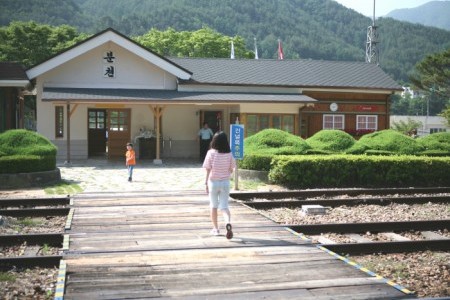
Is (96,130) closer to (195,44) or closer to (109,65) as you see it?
(109,65)

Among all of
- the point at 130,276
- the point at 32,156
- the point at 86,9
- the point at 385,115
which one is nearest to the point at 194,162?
the point at 32,156

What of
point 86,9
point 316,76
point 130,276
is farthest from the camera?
point 86,9

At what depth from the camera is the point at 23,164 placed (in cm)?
1444

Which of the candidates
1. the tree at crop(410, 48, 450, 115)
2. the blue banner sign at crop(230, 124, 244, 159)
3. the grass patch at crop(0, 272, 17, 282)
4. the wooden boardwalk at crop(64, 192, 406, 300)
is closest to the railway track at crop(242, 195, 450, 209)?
the wooden boardwalk at crop(64, 192, 406, 300)

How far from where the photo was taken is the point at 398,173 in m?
15.5

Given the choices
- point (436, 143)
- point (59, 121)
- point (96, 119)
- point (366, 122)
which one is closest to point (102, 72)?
point (96, 119)

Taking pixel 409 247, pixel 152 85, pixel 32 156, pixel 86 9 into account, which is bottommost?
pixel 409 247

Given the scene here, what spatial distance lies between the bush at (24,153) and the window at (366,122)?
52.0 ft

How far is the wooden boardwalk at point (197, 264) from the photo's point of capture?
538 cm

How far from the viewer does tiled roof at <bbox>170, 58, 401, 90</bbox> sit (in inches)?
986

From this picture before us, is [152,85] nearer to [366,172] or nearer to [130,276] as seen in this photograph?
[366,172]

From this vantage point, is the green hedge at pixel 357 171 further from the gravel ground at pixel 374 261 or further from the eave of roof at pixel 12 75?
the eave of roof at pixel 12 75

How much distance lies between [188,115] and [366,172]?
10749 mm

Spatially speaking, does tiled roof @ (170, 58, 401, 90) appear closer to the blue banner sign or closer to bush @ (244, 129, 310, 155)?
bush @ (244, 129, 310, 155)
